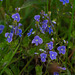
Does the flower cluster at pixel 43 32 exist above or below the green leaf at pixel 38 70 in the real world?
above

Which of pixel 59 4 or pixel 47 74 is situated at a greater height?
pixel 59 4

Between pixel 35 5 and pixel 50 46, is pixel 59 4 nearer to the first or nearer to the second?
pixel 35 5

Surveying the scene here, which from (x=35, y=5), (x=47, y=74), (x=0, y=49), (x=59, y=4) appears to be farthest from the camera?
(x=35, y=5)

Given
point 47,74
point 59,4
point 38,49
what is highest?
point 59,4

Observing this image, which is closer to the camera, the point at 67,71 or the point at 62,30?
the point at 67,71

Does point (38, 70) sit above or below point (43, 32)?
below

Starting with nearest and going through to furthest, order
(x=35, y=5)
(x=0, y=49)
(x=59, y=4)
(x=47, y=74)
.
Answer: (x=0, y=49) → (x=47, y=74) → (x=59, y=4) → (x=35, y=5)

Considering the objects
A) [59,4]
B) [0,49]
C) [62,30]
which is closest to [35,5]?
[59,4]

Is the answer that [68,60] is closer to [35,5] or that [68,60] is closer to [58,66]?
[58,66]

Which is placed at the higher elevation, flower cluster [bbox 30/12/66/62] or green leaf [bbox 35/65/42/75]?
flower cluster [bbox 30/12/66/62]
